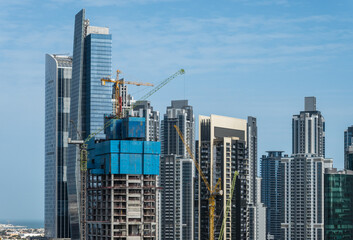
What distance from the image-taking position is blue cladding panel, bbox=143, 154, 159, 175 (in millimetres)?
119750

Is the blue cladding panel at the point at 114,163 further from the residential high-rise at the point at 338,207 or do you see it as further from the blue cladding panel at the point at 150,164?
the residential high-rise at the point at 338,207

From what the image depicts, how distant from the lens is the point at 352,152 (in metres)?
193

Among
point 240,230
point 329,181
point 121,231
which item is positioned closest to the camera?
point 121,231

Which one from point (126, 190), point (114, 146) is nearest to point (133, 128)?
point (114, 146)

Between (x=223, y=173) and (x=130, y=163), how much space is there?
73.3 meters

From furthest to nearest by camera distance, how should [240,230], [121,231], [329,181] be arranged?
1. [240,230]
2. [329,181]
3. [121,231]

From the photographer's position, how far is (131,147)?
120438mm

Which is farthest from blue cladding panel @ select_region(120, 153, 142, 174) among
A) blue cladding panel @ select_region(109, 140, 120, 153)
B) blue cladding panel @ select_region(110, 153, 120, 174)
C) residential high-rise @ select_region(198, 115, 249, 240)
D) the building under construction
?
residential high-rise @ select_region(198, 115, 249, 240)

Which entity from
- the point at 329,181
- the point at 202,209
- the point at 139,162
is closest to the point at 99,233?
the point at 139,162

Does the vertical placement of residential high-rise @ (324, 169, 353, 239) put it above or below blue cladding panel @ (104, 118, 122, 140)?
below

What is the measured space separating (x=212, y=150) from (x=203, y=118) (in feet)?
32.1

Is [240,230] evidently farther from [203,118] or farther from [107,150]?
[107,150]

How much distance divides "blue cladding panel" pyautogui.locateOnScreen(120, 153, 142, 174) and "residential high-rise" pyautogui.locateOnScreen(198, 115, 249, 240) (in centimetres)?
7001

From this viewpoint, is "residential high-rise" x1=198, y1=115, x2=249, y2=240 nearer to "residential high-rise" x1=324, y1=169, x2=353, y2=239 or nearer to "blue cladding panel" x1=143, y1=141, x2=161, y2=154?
"residential high-rise" x1=324, y1=169, x2=353, y2=239
